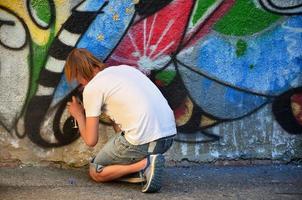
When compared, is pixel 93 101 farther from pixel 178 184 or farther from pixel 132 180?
pixel 178 184

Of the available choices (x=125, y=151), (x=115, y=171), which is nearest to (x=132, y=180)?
(x=115, y=171)

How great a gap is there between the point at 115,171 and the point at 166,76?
977 millimetres

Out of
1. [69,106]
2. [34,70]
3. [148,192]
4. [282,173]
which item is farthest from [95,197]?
[282,173]

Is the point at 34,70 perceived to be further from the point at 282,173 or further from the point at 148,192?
the point at 282,173

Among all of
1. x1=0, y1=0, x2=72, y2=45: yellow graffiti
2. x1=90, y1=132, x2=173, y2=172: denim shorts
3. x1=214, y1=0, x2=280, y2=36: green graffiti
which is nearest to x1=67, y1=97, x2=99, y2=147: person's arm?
x1=90, y1=132, x2=173, y2=172: denim shorts

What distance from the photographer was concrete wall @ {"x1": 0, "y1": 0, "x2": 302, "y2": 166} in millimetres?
5141

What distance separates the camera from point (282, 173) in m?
5.21

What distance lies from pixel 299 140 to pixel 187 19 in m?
1.41

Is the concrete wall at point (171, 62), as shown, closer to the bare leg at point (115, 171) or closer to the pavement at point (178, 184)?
the pavement at point (178, 184)

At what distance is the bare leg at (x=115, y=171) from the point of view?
4641mm

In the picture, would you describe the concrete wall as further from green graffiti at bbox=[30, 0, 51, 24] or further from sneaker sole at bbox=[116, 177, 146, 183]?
sneaker sole at bbox=[116, 177, 146, 183]

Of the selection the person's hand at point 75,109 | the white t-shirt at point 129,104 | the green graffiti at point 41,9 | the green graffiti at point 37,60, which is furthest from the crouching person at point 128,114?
the green graffiti at point 41,9

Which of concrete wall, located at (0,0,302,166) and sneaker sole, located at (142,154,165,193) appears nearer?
sneaker sole, located at (142,154,165,193)

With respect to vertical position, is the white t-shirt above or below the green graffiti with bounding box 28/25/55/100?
above
